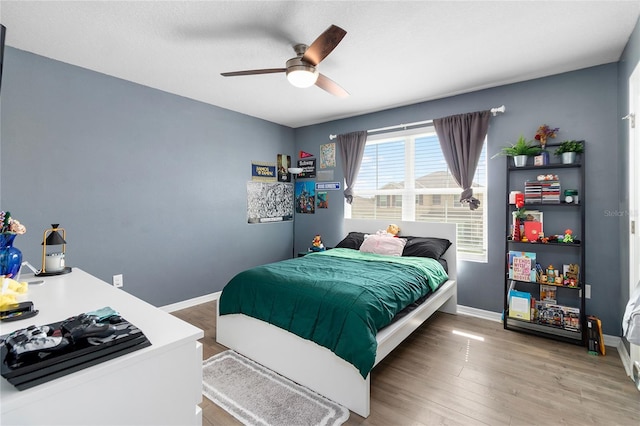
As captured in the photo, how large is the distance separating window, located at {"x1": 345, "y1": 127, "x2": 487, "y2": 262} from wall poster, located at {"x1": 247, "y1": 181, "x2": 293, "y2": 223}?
1086 millimetres

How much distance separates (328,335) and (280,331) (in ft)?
1.57

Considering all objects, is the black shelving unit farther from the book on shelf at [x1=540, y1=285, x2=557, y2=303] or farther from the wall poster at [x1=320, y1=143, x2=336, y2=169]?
the wall poster at [x1=320, y1=143, x2=336, y2=169]

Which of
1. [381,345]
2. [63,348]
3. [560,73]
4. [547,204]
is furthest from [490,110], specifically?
[63,348]

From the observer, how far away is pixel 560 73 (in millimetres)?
3043

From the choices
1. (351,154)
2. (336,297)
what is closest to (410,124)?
(351,154)

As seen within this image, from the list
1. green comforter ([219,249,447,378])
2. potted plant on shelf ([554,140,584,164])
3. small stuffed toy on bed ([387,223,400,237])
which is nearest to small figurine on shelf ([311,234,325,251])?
small stuffed toy on bed ([387,223,400,237])

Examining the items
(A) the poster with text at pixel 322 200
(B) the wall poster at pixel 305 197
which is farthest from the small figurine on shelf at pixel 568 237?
(B) the wall poster at pixel 305 197

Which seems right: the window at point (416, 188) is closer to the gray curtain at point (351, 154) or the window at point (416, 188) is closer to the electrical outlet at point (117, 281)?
the gray curtain at point (351, 154)

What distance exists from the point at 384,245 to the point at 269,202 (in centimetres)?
202

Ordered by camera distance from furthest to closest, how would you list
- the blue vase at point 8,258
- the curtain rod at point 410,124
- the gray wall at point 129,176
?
the curtain rod at point 410,124 < the gray wall at point 129,176 < the blue vase at point 8,258

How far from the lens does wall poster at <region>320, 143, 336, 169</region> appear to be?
4.79m

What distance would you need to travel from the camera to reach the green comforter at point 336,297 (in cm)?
191

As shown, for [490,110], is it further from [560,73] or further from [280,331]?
[280,331]

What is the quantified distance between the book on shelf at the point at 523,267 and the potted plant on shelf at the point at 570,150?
96 cm
